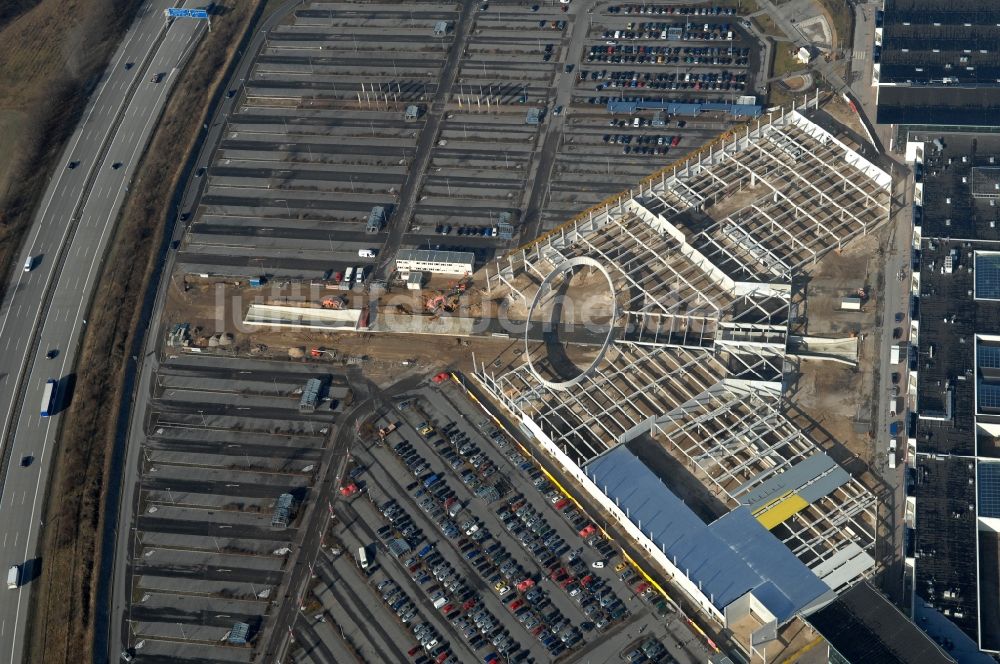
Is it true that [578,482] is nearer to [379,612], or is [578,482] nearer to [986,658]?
[379,612]

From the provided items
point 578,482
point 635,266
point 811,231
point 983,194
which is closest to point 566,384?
point 578,482

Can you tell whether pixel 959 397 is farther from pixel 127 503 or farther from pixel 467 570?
pixel 127 503

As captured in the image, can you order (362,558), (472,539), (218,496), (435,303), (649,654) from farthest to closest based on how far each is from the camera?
(435,303) → (218,496) → (472,539) → (362,558) → (649,654)

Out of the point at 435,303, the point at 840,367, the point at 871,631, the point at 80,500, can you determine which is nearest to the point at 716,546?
the point at 871,631

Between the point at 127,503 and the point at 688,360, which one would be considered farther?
the point at 688,360

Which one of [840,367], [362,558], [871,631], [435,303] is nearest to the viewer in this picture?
[871,631]

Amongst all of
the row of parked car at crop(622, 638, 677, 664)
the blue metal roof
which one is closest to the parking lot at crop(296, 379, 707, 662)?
the row of parked car at crop(622, 638, 677, 664)
